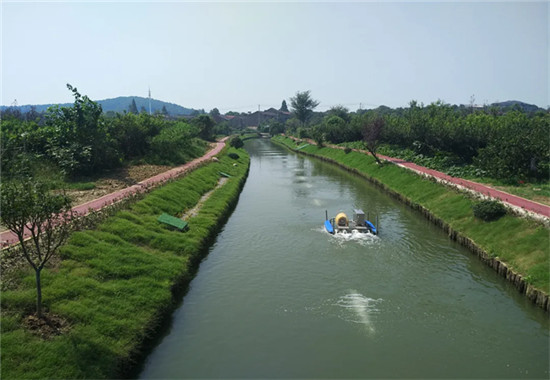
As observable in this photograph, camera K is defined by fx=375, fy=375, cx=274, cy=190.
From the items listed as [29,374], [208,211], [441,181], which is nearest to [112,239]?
[29,374]

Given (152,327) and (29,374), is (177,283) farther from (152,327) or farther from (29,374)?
(29,374)

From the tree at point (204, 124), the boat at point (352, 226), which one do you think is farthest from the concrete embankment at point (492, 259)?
the tree at point (204, 124)

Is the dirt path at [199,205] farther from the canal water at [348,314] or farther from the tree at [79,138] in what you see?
the tree at [79,138]

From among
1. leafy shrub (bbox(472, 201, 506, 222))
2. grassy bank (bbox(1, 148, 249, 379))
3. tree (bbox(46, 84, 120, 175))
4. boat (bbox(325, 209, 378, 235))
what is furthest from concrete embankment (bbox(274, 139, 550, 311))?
tree (bbox(46, 84, 120, 175))

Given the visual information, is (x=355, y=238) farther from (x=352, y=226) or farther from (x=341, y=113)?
(x=341, y=113)

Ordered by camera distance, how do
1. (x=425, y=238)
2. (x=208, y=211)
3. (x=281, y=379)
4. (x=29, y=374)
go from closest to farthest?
(x=29, y=374), (x=281, y=379), (x=425, y=238), (x=208, y=211)

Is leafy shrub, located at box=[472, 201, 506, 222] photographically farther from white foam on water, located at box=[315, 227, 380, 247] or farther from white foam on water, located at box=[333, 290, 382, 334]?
white foam on water, located at box=[333, 290, 382, 334]
